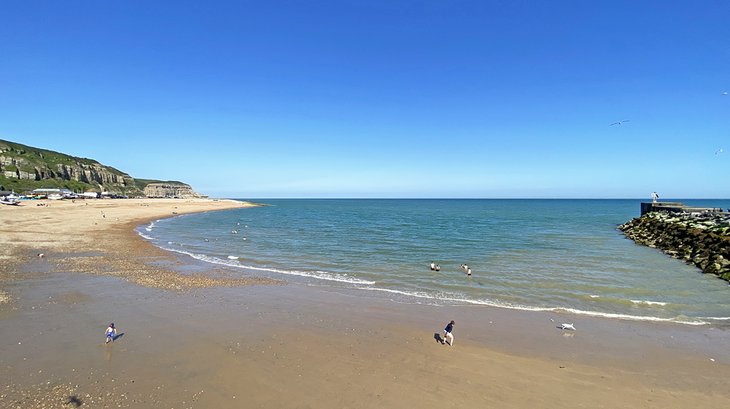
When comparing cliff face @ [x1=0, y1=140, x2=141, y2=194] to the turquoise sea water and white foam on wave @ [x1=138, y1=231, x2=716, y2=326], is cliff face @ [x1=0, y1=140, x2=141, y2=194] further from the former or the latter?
white foam on wave @ [x1=138, y1=231, x2=716, y2=326]

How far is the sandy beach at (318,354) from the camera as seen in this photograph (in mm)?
9031

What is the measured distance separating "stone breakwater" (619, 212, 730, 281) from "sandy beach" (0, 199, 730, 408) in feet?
50.6

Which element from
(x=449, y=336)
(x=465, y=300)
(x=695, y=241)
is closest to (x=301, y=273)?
(x=465, y=300)

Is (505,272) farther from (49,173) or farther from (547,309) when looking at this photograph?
(49,173)

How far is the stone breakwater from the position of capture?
25.8m

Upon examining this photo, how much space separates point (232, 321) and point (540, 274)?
18892 millimetres

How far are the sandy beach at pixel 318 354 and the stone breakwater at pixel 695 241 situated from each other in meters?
15.4

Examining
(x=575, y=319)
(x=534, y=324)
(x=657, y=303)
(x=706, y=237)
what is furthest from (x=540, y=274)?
(x=706, y=237)

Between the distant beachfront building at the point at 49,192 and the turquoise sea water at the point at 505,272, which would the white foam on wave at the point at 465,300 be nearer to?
the turquoise sea water at the point at 505,272

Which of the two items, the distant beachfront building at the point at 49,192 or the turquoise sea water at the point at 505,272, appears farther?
the distant beachfront building at the point at 49,192

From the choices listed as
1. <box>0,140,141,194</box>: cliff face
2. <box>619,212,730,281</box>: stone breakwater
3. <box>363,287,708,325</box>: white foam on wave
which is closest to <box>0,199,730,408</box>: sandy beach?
<box>363,287,708,325</box>: white foam on wave

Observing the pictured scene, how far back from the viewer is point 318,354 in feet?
37.3

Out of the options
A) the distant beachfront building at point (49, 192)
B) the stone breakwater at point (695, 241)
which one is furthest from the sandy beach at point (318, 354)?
the distant beachfront building at point (49, 192)

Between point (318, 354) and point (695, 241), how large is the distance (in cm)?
3676
